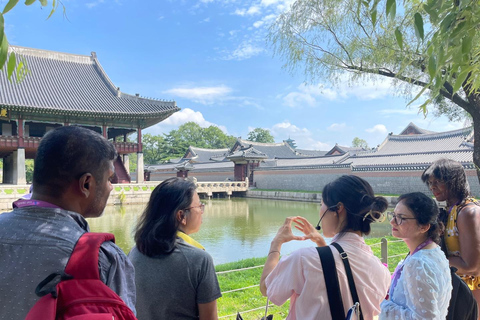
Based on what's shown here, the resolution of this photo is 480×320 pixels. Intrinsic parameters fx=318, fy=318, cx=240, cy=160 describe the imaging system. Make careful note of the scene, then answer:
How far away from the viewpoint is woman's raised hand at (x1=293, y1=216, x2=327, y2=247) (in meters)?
1.48

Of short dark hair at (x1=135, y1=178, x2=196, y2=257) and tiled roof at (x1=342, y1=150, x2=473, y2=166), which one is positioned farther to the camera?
tiled roof at (x1=342, y1=150, x2=473, y2=166)

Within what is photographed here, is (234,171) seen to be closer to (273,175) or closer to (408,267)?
(273,175)

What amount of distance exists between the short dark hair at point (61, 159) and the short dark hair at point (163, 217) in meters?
0.55

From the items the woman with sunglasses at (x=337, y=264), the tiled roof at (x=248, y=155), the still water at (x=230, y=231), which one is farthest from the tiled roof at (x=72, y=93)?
the woman with sunglasses at (x=337, y=264)

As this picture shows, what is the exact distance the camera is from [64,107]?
15383 mm

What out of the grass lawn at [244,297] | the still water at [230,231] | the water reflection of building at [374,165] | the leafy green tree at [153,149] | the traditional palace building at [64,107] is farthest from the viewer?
the leafy green tree at [153,149]

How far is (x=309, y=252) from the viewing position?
4.03 feet

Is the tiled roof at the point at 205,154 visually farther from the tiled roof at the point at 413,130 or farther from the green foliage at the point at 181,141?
the tiled roof at the point at 413,130

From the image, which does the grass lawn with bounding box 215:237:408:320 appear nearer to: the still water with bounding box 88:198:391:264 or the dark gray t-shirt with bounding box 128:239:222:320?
the dark gray t-shirt with bounding box 128:239:222:320

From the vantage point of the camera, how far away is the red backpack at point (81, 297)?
2.14ft

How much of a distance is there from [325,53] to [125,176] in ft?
50.8

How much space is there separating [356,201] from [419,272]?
0.38 m

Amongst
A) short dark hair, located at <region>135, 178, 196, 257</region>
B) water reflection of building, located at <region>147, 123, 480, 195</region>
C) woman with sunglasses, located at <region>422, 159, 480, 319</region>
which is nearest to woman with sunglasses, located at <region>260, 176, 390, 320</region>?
short dark hair, located at <region>135, 178, 196, 257</region>

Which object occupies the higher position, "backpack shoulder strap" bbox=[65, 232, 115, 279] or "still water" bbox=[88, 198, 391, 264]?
"backpack shoulder strap" bbox=[65, 232, 115, 279]
